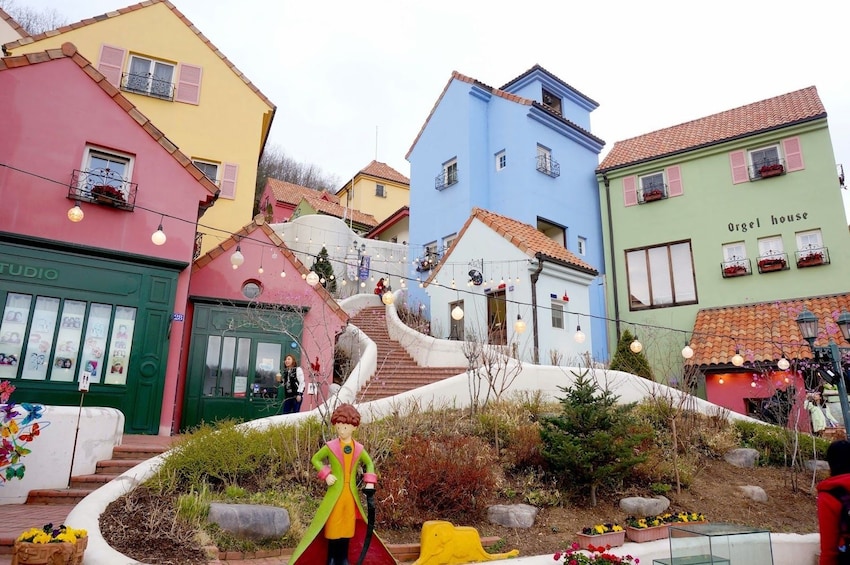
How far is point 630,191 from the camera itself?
66.6 ft

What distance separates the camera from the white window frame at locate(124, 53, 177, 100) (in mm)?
16625

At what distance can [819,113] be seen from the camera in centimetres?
1655

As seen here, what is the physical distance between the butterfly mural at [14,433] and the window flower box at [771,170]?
66.4 feet

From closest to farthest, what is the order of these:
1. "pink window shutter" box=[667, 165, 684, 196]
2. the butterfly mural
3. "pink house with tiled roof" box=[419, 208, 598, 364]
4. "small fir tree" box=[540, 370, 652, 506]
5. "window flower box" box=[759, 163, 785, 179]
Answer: the butterfly mural
"small fir tree" box=[540, 370, 652, 506]
"pink house with tiled roof" box=[419, 208, 598, 364]
"window flower box" box=[759, 163, 785, 179]
"pink window shutter" box=[667, 165, 684, 196]

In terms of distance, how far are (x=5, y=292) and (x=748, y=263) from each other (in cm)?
2005

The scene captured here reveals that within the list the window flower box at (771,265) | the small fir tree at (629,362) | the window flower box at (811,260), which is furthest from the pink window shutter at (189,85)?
the window flower box at (811,260)

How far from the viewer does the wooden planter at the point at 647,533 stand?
6570 mm

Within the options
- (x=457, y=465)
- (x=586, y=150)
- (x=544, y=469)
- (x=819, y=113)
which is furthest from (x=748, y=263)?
(x=457, y=465)

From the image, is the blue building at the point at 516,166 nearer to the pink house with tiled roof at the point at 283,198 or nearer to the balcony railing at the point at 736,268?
the balcony railing at the point at 736,268

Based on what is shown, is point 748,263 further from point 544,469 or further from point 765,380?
point 544,469

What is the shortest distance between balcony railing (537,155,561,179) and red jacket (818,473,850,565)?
16.4 meters

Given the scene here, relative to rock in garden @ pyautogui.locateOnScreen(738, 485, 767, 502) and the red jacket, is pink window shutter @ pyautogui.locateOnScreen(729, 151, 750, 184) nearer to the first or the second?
rock in garden @ pyautogui.locateOnScreen(738, 485, 767, 502)

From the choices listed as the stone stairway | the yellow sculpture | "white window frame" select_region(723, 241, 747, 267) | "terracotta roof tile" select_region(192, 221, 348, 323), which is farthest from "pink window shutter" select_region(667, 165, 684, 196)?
the yellow sculpture

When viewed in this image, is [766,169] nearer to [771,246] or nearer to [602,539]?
[771,246]
